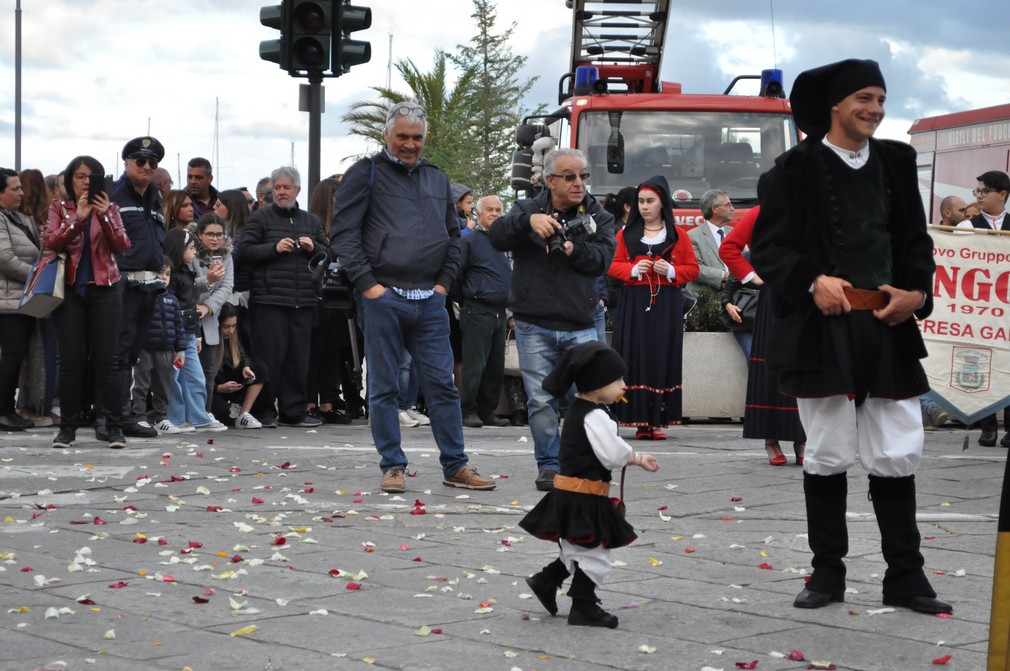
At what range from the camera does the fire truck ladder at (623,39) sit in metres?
19.2

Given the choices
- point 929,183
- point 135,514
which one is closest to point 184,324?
point 135,514

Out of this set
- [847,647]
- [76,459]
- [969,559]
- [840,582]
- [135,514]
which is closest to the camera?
[847,647]

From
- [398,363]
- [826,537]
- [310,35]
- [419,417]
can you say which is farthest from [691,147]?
[826,537]

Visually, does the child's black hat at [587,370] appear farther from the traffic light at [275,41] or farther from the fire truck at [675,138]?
the fire truck at [675,138]

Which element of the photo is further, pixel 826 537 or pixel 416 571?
pixel 416 571

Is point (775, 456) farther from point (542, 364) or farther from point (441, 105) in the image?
point (441, 105)

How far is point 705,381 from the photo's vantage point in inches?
534

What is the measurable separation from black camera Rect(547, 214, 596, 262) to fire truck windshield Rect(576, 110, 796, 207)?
7768 mm

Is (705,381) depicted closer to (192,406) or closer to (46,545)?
(192,406)

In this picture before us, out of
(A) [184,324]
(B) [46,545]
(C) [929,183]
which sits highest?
(C) [929,183]

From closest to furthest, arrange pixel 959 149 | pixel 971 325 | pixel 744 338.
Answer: pixel 971 325, pixel 744 338, pixel 959 149

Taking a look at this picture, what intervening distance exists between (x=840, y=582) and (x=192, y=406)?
751 centimetres

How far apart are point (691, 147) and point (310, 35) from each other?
220 inches

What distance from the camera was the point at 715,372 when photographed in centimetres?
1353
